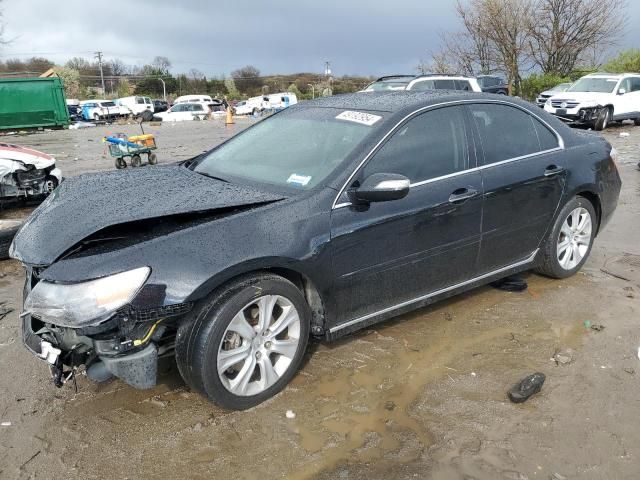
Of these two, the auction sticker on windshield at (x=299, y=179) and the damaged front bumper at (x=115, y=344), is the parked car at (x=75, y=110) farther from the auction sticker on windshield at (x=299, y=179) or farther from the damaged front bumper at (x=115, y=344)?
the damaged front bumper at (x=115, y=344)

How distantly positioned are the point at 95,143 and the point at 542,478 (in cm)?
2009

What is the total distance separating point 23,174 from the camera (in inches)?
317

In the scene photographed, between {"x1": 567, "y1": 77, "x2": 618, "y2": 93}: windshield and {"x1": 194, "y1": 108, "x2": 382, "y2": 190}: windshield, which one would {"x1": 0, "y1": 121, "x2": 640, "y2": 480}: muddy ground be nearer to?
{"x1": 194, "y1": 108, "x2": 382, "y2": 190}: windshield

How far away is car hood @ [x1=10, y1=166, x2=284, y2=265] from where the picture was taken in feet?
9.27

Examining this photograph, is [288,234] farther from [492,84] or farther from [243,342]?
[492,84]

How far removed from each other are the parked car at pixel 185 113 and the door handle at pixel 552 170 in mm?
33962

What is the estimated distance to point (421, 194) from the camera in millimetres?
3531

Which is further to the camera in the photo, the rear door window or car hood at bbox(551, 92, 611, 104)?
car hood at bbox(551, 92, 611, 104)

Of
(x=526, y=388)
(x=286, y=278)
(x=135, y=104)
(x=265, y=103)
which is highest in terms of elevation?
(x=286, y=278)

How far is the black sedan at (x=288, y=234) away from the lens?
2684mm

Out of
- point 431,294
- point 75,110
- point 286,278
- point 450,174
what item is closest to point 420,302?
point 431,294

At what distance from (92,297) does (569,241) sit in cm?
386

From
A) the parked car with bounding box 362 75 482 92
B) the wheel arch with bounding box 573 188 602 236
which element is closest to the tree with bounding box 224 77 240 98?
the parked car with bounding box 362 75 482 92

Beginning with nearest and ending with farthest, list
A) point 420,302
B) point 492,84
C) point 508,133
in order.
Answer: point 420,302 < point 508,133 < point 492,84
